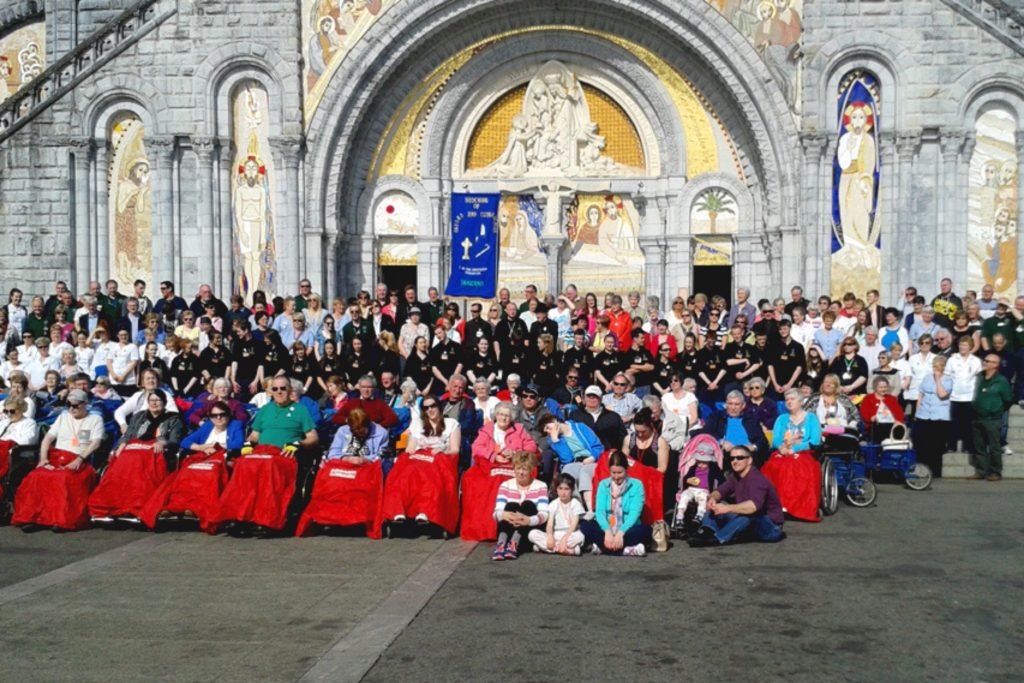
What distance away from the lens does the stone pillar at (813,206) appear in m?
20.2

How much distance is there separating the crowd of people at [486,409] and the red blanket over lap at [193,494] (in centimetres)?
2

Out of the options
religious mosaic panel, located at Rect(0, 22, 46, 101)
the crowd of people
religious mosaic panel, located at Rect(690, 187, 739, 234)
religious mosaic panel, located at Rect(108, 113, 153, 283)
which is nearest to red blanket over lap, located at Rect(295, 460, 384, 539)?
the crowd of people

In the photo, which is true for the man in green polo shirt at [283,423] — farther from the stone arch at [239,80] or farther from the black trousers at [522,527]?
the stone arch at [239,80]

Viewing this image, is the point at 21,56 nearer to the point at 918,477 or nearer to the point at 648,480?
the point at 648,480

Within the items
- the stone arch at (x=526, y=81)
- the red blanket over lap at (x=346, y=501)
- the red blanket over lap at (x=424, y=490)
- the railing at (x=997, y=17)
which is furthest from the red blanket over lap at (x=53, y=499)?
the railing at (x=997, y=17)

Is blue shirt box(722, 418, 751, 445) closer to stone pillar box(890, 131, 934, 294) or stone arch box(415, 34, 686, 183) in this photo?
stone pillar box(890, 131, 934, 294)

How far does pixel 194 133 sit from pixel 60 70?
291 centimetres

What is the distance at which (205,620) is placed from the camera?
8.30 m

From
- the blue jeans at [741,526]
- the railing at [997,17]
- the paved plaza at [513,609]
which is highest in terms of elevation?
the railing at [997,17]

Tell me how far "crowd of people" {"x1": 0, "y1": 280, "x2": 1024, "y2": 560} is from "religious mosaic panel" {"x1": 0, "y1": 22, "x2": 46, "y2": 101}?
1053 centimetres

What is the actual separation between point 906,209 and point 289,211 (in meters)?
11.7

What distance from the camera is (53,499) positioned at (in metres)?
12.0

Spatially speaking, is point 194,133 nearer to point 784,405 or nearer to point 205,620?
point 784,405

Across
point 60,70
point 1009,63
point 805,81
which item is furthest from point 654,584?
point 60,70
